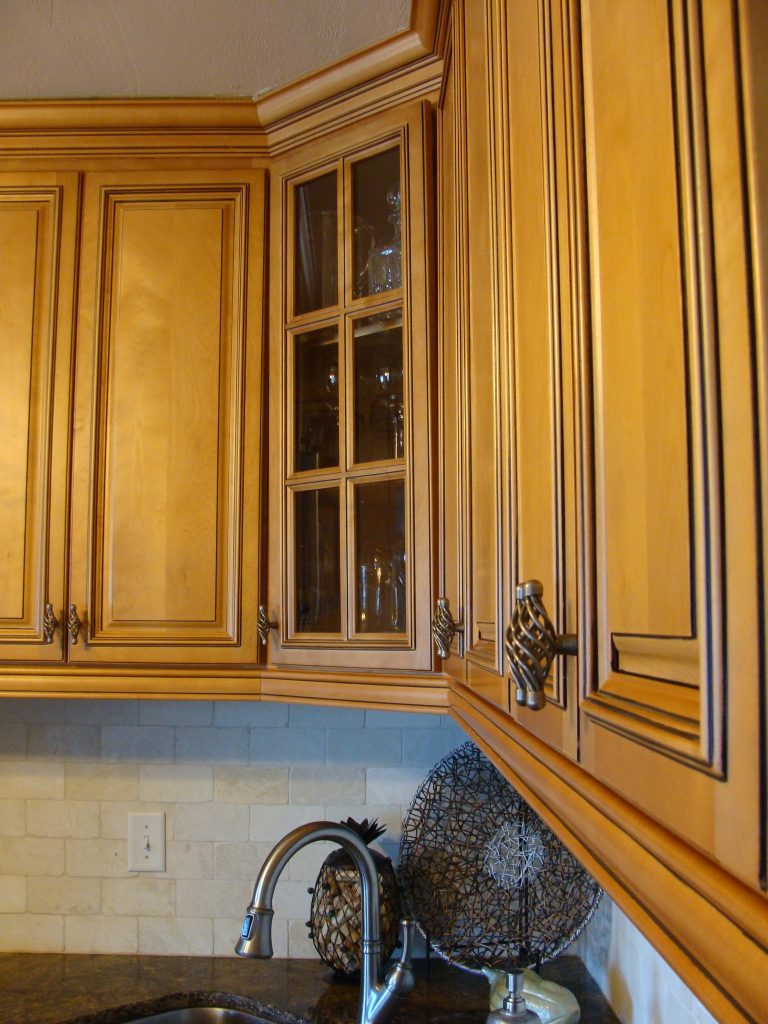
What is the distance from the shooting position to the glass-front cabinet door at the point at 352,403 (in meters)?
1.30

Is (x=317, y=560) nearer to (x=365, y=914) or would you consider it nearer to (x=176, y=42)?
(x=365, y=914)

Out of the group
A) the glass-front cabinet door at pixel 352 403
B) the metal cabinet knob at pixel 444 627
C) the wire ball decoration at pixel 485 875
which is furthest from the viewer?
the wire ball decoration at pixel 485 875

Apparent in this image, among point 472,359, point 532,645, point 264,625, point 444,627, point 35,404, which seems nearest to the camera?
point 532,645

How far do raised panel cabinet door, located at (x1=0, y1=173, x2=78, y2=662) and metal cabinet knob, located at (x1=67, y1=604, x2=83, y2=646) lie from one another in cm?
2

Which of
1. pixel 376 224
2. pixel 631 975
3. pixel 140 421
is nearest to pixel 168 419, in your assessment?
pixel 140 421

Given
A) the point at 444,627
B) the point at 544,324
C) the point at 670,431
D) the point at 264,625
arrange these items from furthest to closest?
the point at 264,625, the point at 444,627, the point at 544,324, the point at 670,431

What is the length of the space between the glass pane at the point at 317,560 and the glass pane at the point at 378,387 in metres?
0.10

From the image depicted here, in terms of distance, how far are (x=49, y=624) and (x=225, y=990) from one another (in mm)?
723

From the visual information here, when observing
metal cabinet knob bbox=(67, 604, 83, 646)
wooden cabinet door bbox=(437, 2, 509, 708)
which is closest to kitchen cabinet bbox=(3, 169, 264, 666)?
metal cabinet knob bbox=(67, 604, 83, 646)

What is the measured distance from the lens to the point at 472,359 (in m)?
0.96

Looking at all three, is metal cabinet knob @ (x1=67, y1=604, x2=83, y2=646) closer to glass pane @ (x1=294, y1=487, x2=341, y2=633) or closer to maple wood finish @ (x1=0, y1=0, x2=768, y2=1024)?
maple wood finish @ (x1=0, y1=0, x2=768, y2=1024)

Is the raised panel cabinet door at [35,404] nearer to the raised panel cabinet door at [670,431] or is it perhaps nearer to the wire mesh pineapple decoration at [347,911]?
the wire mesh pineapple decoration at [347,911]

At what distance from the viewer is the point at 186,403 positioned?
1.50 meters

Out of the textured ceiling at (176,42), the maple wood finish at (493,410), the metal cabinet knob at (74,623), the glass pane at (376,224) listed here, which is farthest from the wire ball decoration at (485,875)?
the textured ceiling at (176,42)
